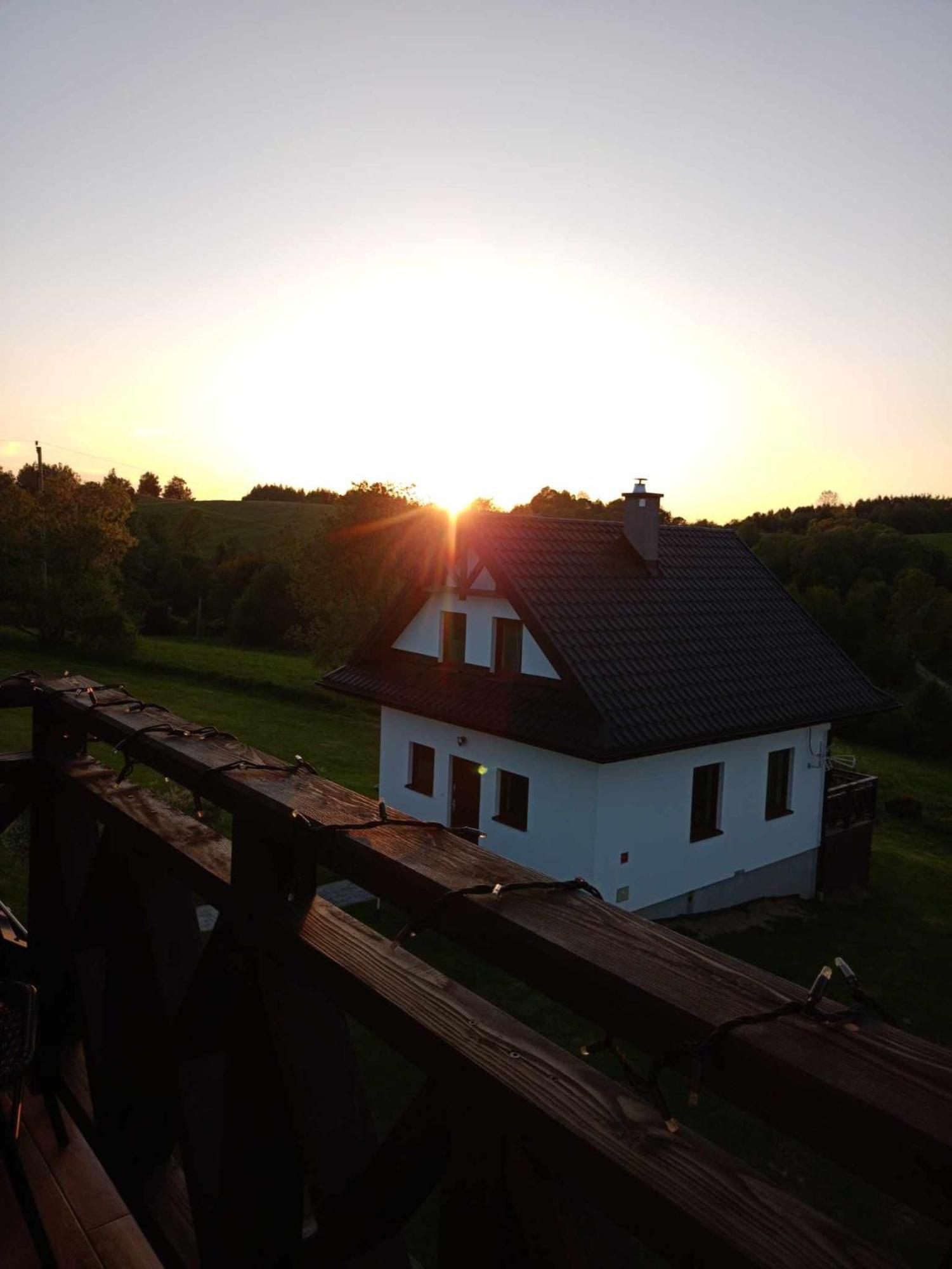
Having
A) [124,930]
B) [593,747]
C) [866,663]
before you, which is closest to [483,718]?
[593,747]

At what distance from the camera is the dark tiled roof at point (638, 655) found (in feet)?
42.8

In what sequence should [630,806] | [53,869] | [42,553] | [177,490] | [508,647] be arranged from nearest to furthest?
[53,869]
[630,806]
[508,647]
[42,553]
[177,490]

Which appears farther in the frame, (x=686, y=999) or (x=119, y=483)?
(x=119, y=483)

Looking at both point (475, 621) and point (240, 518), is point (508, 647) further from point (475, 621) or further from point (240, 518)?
point (240, 518)

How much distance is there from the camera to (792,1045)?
93 centimetres

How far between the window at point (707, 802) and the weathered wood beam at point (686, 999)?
13.2 metres

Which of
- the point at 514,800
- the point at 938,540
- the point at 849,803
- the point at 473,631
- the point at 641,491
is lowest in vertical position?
the point at 849,803

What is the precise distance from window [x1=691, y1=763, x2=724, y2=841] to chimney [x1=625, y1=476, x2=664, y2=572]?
159 inches

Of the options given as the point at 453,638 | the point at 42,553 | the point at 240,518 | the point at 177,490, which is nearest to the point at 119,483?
the point at 42,553

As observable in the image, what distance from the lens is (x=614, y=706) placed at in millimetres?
12805

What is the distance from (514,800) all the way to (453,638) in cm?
319

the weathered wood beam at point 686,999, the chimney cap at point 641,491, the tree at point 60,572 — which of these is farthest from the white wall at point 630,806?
the tree at point 60,572

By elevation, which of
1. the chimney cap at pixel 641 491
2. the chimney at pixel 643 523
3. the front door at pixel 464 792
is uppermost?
the chimney cap at pixel 641 491

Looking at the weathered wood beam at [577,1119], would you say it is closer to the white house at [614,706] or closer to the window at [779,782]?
the white house at [614,706]
